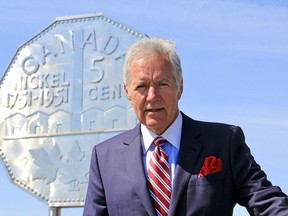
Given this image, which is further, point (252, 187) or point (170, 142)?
point (170, 142)

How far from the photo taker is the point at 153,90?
2.29 metres

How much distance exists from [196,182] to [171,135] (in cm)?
23

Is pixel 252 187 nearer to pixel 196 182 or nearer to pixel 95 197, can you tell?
pixel 196 182

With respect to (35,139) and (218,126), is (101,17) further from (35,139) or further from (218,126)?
(218,126)

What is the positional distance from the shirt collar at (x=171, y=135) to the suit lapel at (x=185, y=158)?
0.07 ft

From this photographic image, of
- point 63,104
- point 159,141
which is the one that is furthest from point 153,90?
point 63,104

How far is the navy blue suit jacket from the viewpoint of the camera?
7.50 feet

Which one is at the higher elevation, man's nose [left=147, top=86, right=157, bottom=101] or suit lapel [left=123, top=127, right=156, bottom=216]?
man's nose [left=147, top=86, right=157, bottom=101]

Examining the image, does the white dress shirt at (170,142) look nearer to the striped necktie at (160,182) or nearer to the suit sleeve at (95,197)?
the striped necktie at (160,182)

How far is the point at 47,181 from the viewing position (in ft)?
28.4

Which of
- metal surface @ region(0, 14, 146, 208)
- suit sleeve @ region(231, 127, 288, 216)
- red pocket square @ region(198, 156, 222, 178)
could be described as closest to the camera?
suit sleeve @ region(231, 127, 288, 216)

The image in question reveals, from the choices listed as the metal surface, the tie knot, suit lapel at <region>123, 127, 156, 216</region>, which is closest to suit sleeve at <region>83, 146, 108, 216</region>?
suit lapel at <region>123, 127, 156, 216</region>

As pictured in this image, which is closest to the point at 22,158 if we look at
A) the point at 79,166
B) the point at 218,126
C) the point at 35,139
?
the point at 35,139

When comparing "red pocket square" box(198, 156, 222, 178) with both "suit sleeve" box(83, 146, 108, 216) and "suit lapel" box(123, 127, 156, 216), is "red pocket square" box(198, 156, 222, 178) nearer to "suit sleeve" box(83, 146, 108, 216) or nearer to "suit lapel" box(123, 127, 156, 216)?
"suit lapel" box(123, 127, 156, 216)
